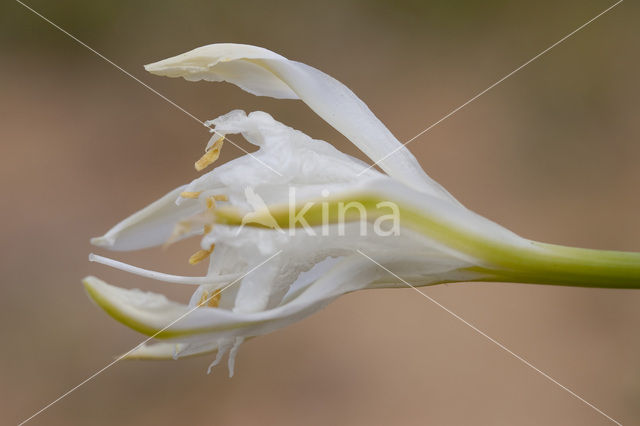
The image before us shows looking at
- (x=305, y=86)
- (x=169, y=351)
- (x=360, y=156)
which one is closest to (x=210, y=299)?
(x=169, y=351)

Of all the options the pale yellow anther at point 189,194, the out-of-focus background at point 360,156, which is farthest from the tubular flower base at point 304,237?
the out-of-focus background at point 360,156

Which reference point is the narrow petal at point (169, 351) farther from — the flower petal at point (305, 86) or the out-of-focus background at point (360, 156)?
the out-of-focus background at point (360, 156)

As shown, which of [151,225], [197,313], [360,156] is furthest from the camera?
[360,156]

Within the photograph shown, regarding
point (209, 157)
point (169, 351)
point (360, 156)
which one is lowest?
point (169, 351)

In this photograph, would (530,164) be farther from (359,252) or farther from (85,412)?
(359,252)

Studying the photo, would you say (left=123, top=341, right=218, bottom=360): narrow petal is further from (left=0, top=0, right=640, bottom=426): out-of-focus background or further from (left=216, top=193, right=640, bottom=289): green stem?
(left=0, top=0, right=640, bottom=426): out-of-focus background

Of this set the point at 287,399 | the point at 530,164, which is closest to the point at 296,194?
the point at 287,399

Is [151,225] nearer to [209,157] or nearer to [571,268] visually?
[209,157]
